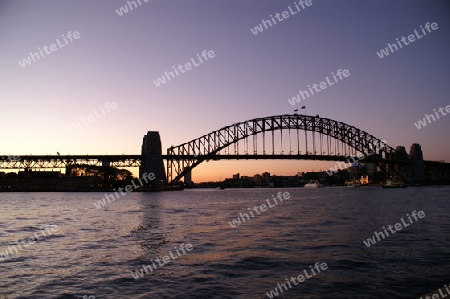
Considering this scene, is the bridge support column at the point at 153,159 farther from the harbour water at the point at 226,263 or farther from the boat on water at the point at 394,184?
the harbour water at the point at 226,263

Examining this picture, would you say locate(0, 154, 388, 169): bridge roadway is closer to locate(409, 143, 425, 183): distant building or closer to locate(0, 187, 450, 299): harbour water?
locate(409, 143, 425, 183): distant building

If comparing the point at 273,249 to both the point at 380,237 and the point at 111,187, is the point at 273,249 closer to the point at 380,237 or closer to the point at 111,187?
the point at 380,237

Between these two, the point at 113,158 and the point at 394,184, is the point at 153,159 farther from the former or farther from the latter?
the point at 394,184

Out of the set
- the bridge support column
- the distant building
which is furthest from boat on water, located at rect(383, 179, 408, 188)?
the bridge support column

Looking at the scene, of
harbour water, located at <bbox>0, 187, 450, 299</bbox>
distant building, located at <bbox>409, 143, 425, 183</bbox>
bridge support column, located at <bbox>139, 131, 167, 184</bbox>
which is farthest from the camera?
distant building, located at <bbox>409, 143, 425, 183</bbox>

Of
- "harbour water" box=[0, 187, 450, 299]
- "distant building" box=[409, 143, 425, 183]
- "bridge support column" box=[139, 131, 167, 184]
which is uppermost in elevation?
"bridge support column" box=[139, 131, 167, 184]

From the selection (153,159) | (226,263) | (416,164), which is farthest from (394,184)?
(226,263)

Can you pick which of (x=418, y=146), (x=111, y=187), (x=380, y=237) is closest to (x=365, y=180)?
(x=418, y=146)

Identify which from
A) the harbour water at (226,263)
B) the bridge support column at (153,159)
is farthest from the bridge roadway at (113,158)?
the harbour water at (226,263)
